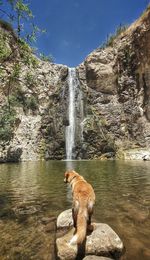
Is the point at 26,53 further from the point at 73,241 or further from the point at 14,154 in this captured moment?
the point at 14,154

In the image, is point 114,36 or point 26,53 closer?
point 26,53

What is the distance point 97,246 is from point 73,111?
60884mm

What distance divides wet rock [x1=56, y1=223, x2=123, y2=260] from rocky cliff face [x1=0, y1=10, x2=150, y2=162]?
51.4 m

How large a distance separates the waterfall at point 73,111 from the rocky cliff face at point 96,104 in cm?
112

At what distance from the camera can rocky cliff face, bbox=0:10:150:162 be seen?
204ft

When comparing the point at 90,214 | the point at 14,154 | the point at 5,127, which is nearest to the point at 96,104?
the point at 14,154

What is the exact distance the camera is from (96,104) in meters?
68.3

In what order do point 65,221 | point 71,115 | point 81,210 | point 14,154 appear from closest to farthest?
point 81,210 → point 65,221 → point 14,154 → point 71,115

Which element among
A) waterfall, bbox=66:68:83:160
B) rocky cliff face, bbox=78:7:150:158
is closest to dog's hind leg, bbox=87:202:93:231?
rocky cliff face, bbox=78:7:150:158

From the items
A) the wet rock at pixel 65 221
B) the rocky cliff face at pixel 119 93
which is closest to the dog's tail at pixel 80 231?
the wet rock at pixel 65 221

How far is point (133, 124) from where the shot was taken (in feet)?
215

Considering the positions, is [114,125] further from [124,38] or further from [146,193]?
[146,193]

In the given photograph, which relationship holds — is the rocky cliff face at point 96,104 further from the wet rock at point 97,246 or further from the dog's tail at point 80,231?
the dog's tail at point 80,231

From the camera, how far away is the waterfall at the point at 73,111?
63253 millimetres
